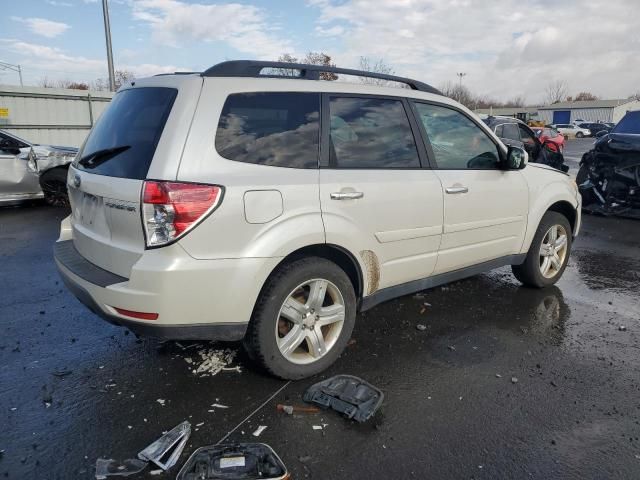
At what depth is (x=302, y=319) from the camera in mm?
3338

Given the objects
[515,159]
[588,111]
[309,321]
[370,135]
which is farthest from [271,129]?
[588,111]

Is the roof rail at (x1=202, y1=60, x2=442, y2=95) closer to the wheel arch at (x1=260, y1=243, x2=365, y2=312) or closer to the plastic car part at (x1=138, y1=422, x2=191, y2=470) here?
the wheel arch at (x1=260, y1=243, x2=365, y2=312)

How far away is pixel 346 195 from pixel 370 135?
23.6 inches

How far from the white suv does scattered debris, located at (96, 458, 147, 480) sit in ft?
2.19

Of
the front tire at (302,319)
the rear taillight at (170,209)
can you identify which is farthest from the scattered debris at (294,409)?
the rear taillight at (170,209)

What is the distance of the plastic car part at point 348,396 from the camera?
299 cm

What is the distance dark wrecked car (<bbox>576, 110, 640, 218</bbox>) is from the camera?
29.5 feet

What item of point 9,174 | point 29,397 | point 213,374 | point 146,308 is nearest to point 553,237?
point 213,374

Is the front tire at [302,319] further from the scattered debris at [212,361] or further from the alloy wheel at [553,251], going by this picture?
the alloy wheel at [553,251]

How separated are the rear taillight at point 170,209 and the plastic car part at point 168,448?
1.01m

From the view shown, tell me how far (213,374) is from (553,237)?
3.68 meters

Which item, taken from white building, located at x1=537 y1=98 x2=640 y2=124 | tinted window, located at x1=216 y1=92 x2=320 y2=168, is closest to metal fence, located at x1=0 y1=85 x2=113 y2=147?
tinted window, located at x1=216 y1=92 x2=320 y2=168

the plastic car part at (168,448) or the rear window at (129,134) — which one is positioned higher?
the rear window at (129,134)

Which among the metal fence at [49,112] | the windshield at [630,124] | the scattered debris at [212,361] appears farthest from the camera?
the metal fence at [49,112]
